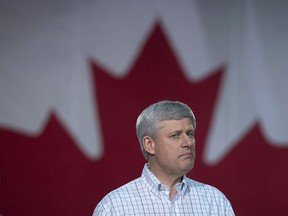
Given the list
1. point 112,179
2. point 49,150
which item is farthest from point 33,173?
point 112,179

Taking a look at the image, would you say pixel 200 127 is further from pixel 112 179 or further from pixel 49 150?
pixel 49 150

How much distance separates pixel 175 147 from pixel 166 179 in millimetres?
133

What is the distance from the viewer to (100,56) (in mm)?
4285

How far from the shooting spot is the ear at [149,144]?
2.75m

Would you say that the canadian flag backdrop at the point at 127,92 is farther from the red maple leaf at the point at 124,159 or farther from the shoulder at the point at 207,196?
the shoulder at the point at 207,196

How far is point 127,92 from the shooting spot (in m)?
4.32

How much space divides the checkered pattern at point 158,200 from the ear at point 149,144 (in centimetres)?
7

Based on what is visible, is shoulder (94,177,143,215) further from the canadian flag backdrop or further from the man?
the canadian flag backdrop

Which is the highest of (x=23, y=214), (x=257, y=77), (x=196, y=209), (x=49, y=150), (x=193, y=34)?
(x=193, y=34)

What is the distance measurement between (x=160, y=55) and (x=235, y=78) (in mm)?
462

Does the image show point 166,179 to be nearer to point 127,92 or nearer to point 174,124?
point 174,124

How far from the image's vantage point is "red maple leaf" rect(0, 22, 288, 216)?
4172 millimetres

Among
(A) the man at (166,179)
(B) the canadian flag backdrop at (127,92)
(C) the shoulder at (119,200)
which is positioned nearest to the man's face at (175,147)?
(A) the man at (166,179)

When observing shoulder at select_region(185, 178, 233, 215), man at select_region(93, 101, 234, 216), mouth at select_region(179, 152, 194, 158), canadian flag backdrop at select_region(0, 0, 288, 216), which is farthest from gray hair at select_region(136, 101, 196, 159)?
canadian flag backdrop at select_region(0, 0, 288, 216)
